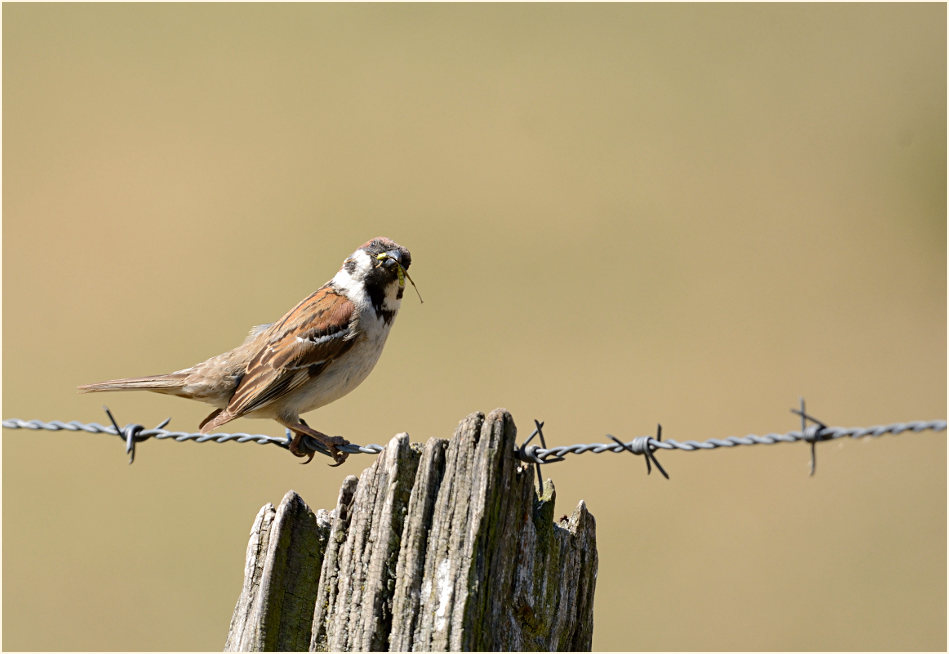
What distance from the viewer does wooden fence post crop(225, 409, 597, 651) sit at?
3.17 metres

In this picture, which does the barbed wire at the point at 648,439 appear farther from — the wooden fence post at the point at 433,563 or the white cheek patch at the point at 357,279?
the white cheek patch at the point at 357,279

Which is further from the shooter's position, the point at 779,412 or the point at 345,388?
the point at 779,412

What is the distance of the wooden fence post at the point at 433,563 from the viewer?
317 cm

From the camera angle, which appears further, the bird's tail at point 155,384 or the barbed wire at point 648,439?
the bird's tail at point 155,384

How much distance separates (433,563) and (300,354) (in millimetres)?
2898

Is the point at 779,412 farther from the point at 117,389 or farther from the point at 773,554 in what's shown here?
the point at 117,389


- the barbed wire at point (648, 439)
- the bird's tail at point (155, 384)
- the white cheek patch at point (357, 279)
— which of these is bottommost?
the barbed wire at point (648, 439)

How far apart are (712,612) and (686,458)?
2853mm

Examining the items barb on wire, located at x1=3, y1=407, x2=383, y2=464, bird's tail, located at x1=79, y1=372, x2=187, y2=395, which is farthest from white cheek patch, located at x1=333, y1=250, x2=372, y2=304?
barb on wire, located at x1=3, y1=407, x2=383, y2=464

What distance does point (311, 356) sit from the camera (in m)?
5.91

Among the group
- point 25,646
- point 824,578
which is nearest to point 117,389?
point 25,646

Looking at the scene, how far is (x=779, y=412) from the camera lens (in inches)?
481

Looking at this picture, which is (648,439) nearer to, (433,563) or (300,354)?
(433,563)

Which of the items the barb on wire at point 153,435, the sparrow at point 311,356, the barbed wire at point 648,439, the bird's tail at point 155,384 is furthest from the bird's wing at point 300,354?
the barbed wire at point 648,439
